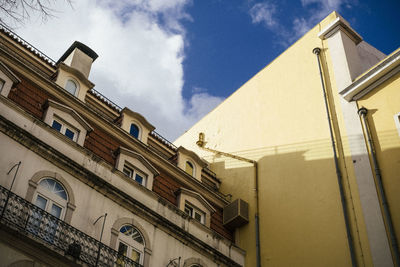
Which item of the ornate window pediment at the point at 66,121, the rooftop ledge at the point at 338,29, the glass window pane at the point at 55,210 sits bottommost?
the glass window pane at the point at 55,210

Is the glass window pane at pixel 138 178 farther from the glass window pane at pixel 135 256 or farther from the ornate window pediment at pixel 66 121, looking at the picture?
the glass window pane at pixel 135 256

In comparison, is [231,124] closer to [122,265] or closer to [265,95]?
[265,95]

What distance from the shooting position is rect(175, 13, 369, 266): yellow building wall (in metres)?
19.4

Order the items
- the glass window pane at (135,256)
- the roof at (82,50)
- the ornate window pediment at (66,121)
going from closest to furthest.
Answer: the glass window pane at (135,256) < the ornate window pediment at (66,121) < the roof at (82,50)

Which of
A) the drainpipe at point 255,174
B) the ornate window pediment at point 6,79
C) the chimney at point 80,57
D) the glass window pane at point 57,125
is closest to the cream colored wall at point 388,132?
the drainpipe at point 255,174

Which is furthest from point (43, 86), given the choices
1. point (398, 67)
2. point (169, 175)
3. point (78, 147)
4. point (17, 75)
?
point (398, 67)

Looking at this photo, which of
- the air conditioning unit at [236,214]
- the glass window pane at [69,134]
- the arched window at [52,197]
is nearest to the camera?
the arched window at [52,197]

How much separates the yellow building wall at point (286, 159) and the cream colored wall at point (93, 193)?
105 inches

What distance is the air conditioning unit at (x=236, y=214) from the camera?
852 inches

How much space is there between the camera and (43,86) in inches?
722

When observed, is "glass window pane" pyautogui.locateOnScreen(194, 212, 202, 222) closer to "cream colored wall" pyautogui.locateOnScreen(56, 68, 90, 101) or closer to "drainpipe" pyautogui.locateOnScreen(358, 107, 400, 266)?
"cream colored wall" pyautogui.locateOnScreen(56, 68, 90, 101)

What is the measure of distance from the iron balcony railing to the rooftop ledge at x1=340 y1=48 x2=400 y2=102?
11.0 m

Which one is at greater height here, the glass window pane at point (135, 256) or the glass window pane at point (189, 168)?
the glass window pane at point (189, 168)

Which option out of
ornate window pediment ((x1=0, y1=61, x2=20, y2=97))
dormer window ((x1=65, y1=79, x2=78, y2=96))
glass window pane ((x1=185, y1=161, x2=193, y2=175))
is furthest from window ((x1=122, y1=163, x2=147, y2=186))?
ornate window pediment ((x1=0, y1=61, x2=20, y2=97))
